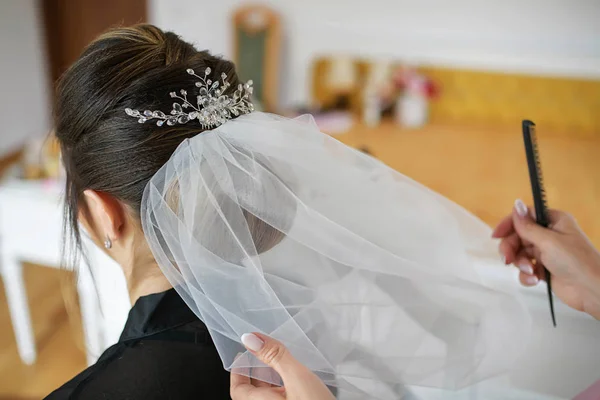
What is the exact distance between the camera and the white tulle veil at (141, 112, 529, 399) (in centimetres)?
73

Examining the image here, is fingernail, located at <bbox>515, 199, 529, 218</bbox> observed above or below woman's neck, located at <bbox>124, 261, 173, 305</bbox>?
above

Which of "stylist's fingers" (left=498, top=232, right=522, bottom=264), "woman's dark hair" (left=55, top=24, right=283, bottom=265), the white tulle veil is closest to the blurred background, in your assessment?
"stylist's fingers" (left=498, top=232, right=522, bottom=264)

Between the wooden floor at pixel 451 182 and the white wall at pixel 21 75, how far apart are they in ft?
4.42

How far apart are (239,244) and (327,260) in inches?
6.8

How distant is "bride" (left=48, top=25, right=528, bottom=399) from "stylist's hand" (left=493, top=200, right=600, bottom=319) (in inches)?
3.4

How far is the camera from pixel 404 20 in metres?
2.97

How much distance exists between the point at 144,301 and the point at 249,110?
328 mm

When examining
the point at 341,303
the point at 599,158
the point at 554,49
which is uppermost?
the point at 554,49

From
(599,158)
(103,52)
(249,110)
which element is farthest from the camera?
(599,158)

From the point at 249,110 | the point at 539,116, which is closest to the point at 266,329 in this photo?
the point at 249,110

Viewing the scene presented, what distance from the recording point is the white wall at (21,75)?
10.5 ft

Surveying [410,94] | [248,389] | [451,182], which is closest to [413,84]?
[410,94]

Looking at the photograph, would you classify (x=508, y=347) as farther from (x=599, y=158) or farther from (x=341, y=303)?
(x=599, y=158)

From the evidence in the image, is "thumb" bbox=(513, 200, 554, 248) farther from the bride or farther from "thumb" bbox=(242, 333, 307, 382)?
"thumb" bbox=(242, 333, 307, 382)
